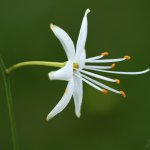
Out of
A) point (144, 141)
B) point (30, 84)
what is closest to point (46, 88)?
point (30, 84)

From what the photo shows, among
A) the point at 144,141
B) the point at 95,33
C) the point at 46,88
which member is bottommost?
the point at 144,141

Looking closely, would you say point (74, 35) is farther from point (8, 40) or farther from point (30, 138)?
point (30, 138)

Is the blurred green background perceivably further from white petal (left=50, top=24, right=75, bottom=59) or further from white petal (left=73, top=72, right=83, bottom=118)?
white petal (left=50, top=24, right=75, bottom=59)

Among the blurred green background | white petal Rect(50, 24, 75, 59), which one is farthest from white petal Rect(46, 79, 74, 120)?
the blurred green background

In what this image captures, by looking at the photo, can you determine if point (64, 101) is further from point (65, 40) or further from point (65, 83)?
point (65, 83)

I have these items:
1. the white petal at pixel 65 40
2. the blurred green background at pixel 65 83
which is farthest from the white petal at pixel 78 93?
the blurred green background at pixel 65 83

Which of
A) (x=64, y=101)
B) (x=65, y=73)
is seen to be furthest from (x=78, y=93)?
(x=65, y=73)
